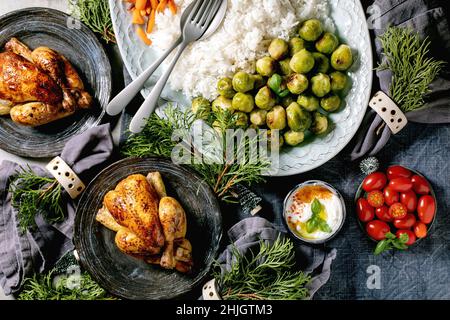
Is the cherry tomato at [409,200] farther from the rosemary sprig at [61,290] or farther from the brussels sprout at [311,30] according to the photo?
the rosemary sprig at [61,290]

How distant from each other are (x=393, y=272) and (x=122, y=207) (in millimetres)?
1459

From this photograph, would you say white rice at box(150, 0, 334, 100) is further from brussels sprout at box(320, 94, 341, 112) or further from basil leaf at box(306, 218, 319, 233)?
basil leaf at box(306, 218, 319, 233)

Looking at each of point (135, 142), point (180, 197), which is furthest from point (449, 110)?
point (135, 142)

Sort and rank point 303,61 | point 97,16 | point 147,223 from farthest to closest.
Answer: point 97,16, point 303,61, point 147,223

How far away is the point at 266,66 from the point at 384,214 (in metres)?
0.98

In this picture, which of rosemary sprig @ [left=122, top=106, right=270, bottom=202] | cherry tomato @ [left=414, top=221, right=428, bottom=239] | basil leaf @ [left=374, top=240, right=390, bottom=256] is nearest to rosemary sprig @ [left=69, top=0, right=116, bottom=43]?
rosemary sprig @ [left=122, top=106, right=270, bottom=202]

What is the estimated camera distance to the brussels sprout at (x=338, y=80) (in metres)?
2.53

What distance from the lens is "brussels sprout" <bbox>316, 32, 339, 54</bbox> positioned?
8.21 ft

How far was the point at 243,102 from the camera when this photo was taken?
249 cm

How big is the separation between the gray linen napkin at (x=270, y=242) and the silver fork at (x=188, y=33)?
728 mm

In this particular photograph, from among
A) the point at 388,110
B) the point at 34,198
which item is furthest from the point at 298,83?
the point at 34,198

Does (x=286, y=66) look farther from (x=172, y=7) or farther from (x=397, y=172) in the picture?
(x=397, y=172)

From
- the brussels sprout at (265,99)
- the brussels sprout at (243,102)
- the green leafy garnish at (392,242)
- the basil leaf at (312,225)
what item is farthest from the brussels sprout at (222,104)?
the green leafy garnish at (392,242)
